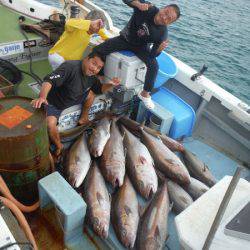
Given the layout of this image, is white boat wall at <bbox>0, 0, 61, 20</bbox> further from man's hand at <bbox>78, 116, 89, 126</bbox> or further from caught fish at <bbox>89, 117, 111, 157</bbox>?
caught fish at <bbox>89, 117, 111, 157</bbox>

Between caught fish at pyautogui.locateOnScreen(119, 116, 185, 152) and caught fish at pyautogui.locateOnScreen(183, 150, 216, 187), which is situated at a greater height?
caught fish at pyautogui.locateOnScreen(119, 116, 185, 152)

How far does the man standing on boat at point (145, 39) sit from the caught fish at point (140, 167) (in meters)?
0.81

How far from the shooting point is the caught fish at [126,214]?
3.65m

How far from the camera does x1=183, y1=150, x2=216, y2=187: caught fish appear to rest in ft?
15.5

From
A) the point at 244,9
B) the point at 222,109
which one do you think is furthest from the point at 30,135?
the point at 244,9

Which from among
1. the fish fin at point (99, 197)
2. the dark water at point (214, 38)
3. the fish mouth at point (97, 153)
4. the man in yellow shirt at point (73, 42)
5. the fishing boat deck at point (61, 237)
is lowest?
the dark water at point (214, 38)

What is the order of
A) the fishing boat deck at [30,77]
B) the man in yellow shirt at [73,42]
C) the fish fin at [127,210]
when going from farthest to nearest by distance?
1. the fishing boat deck at [30,77]
2. the man in yellow shirt at [73,42]
3. the fish fin at [127,210]

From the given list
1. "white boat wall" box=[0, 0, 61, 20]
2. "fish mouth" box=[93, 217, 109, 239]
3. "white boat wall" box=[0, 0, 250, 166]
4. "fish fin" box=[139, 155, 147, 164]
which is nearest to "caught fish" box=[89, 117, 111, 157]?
"fish fin" box=[139, 155, 147, 164]

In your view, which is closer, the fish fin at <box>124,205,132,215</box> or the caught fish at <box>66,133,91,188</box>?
the fish fin at <box>124,205,132,215</box>

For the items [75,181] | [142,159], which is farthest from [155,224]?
[75,181]

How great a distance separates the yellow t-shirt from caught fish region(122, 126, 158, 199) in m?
1.72

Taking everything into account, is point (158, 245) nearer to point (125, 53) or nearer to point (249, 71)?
point (125, 53)

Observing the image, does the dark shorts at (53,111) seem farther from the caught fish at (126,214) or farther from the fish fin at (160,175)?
the fish fin at (160,175)

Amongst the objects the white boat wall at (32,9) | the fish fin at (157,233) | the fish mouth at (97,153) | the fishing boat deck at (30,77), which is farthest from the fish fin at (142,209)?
the white boat wall at (32,9)
